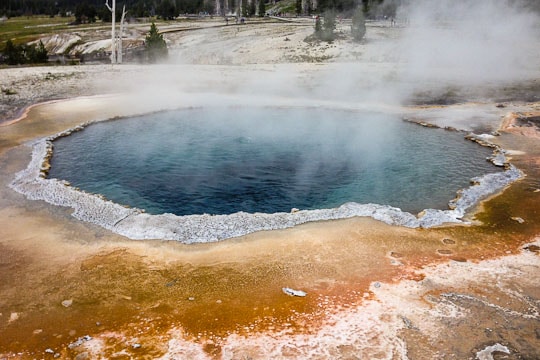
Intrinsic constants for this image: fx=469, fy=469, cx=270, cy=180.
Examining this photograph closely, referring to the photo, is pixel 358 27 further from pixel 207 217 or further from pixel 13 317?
pixel 13 317

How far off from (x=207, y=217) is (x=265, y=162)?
2474 millimetres

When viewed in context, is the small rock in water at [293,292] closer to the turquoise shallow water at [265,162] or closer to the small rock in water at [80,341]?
the small rock in water at [80,341]

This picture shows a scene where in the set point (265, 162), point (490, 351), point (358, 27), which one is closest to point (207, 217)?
point (265, 162)

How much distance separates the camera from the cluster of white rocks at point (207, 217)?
5199 mm

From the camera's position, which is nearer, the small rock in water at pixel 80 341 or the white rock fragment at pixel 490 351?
the white rock fragment at pixel 490 351

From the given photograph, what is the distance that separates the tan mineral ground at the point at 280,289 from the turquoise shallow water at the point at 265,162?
96 cm

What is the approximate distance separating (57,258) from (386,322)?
3.21 m

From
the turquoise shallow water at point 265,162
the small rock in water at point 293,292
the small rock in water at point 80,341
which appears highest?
the turquoise shallow water at point 265,162

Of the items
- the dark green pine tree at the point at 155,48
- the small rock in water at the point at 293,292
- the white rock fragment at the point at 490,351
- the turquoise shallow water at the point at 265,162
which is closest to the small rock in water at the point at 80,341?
the small rock in water at the point at 293,292

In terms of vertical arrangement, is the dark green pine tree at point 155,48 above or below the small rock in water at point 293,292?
above

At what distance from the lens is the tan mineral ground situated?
136 inches

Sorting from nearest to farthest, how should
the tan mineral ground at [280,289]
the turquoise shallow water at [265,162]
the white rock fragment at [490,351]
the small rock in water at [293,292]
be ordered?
the white rock fragment at [490,351] → the tan mineral ground at [280,289] → the small rock in water at [293,292] → the turquoise shallow water at [265,162]

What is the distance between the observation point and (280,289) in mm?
4129


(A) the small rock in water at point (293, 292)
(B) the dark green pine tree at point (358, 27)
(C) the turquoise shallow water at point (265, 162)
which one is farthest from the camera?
(B) the dark green pine tree at point (358, 27)
